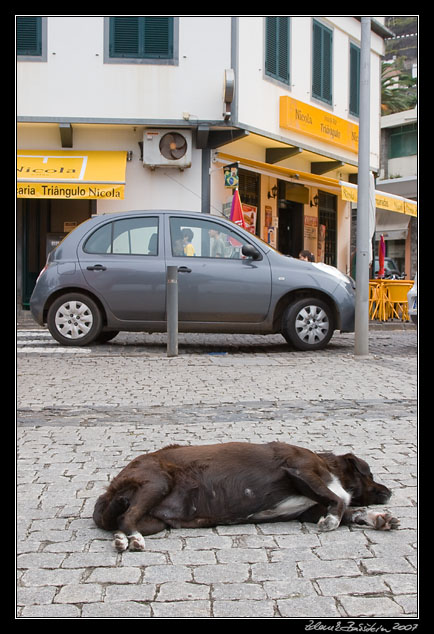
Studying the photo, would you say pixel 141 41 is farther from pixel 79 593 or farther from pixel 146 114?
pixel 79 593

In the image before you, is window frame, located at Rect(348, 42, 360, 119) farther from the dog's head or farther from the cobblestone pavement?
the dog's head

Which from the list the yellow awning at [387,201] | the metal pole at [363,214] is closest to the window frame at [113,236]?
the metal pole at [363,214]

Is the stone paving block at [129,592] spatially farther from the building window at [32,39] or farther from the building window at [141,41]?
the building window at [32,39]

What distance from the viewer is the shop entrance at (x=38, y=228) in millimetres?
18406

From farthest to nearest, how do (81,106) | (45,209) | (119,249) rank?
(45,209), (81,106), (119,249)

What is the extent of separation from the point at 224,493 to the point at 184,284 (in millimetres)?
7387

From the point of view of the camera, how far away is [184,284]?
10.6 meters

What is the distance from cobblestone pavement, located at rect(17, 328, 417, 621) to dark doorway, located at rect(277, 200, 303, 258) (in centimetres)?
1187

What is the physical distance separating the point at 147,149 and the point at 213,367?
953cm

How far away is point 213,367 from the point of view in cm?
913

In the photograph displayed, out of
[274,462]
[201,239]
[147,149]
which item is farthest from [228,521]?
[147,149]

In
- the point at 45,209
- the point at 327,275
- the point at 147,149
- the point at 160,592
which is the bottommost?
the point at 160,592

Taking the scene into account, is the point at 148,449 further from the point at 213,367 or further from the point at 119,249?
the point at 119,249

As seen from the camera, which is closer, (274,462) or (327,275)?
(274,462)
